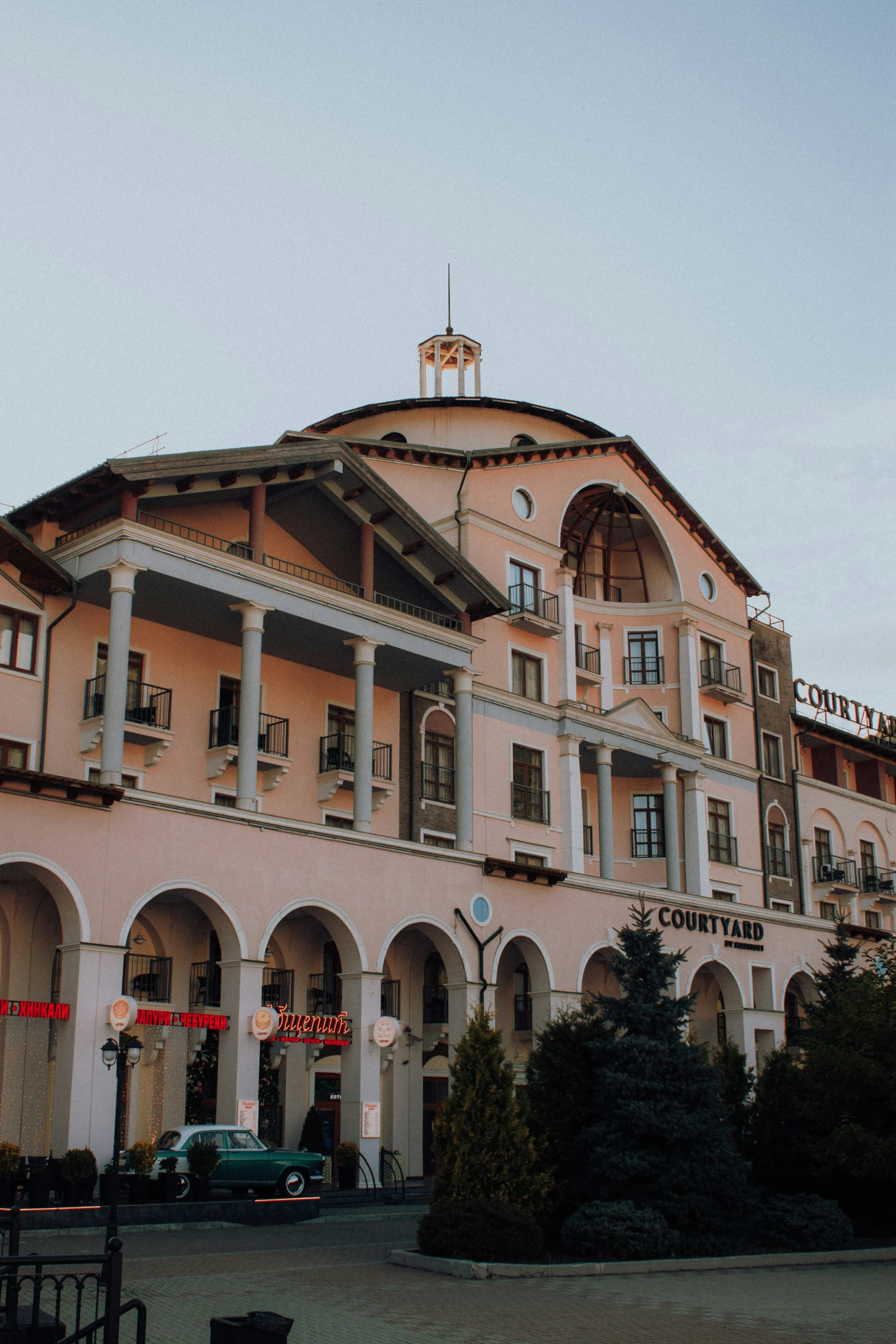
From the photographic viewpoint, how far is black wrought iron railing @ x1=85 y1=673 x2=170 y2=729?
1272 inches

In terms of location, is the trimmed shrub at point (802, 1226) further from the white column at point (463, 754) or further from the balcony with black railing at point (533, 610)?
the balcony with black railing at point (533, 610)

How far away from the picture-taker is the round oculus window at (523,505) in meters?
44.5

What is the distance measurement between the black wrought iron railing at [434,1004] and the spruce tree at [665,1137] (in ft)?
53.1

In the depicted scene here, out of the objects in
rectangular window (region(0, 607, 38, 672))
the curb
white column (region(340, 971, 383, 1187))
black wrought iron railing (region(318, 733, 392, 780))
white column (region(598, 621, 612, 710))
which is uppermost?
white column (region(598, 621, 612, 710))

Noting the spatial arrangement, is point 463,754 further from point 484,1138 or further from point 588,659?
point 484,1138

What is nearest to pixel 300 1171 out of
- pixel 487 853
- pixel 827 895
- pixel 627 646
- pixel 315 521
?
pixel 487 853

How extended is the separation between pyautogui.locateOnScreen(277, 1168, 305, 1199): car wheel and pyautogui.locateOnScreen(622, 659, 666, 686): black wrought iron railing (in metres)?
25.1

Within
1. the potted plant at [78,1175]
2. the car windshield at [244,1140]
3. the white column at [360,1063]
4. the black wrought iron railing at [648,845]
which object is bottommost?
the potted plant at [78,1175]

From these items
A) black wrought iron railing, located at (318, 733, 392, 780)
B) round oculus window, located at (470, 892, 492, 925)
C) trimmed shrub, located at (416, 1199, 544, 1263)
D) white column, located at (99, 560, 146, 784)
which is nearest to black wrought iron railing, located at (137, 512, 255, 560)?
white column, located at (99, 560, 146, 784)

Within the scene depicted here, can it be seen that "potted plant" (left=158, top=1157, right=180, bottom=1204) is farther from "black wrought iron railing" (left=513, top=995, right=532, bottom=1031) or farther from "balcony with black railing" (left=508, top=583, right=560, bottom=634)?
"balcony with black railing" (left=508, top=583, right=560, bottom=634)

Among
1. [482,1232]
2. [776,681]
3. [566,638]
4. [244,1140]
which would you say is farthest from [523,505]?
[482,1232]

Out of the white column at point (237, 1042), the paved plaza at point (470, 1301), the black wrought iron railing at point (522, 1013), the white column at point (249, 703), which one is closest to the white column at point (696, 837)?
the black wrought iron railing at point (522, 1013)

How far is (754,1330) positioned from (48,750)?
70.3 ft

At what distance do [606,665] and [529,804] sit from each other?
7.64 metres
